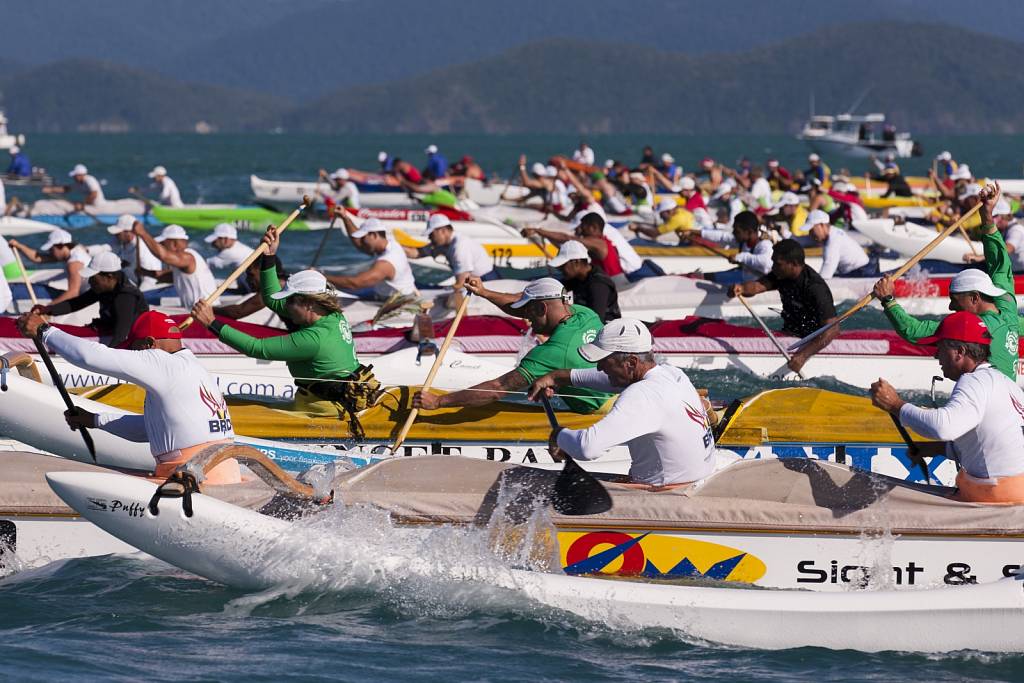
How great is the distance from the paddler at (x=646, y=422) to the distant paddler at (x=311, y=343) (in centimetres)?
302

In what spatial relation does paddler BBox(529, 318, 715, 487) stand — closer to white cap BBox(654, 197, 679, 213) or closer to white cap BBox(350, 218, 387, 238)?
white cap BBox(350, 218, 387, 238)

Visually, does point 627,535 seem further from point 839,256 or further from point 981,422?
point 839,256

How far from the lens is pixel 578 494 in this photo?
9758 mm

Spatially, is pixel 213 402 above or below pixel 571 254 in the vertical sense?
below

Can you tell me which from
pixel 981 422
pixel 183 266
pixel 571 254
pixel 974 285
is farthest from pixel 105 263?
pixel 981 422

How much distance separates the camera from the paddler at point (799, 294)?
1639 centimetres

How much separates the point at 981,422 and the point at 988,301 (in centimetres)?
279

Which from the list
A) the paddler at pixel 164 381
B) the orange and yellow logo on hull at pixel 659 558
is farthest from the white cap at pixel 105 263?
the orange and yellow logo on hull at pixel 659 558

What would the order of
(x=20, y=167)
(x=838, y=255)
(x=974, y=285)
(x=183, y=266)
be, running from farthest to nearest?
(x=20, y=167)
(x=838, y=255)
(x=183, y=266)
(x=974, y=285)

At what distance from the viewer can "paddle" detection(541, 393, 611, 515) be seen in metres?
9.70

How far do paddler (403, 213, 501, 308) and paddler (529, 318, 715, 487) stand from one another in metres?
8.70

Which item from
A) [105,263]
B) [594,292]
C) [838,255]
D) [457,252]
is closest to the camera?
[105,263]

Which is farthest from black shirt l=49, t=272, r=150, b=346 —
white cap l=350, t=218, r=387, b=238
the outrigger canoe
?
the outrigger canoe

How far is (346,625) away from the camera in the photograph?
370 inches
